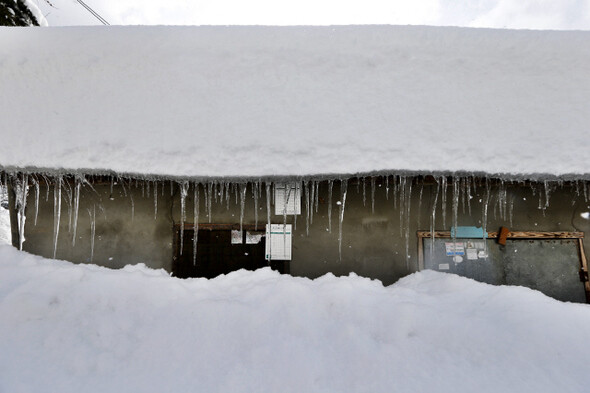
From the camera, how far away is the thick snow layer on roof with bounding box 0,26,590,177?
3.17m

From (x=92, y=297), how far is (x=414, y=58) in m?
4.72

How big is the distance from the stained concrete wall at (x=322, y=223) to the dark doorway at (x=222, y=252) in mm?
231

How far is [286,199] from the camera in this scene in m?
4.25

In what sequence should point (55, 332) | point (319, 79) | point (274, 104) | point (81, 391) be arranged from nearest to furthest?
point (81, 391)
point (55, 332)
point (274, 104)
point (319, 79)

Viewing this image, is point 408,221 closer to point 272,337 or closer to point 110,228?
point 272,337

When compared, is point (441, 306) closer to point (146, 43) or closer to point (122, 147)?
point (122, 147)

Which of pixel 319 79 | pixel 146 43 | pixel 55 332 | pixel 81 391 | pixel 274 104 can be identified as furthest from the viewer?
pixel 146 43

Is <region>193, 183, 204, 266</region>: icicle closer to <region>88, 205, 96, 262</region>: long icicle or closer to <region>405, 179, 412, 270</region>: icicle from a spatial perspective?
<region>88, 205, 96, 262</region>: long icicle

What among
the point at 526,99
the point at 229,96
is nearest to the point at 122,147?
the point at 229,96

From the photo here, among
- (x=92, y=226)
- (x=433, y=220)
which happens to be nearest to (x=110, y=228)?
(x=92, y=226)

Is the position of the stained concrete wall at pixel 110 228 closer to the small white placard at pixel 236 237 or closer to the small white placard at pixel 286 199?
the small white placard at pixel 236 237

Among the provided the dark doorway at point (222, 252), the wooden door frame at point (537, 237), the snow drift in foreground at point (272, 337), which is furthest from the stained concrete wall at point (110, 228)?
the wooden door frame at point (537, 237)

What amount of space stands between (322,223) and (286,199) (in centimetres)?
67

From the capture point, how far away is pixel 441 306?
2525 millimetres
